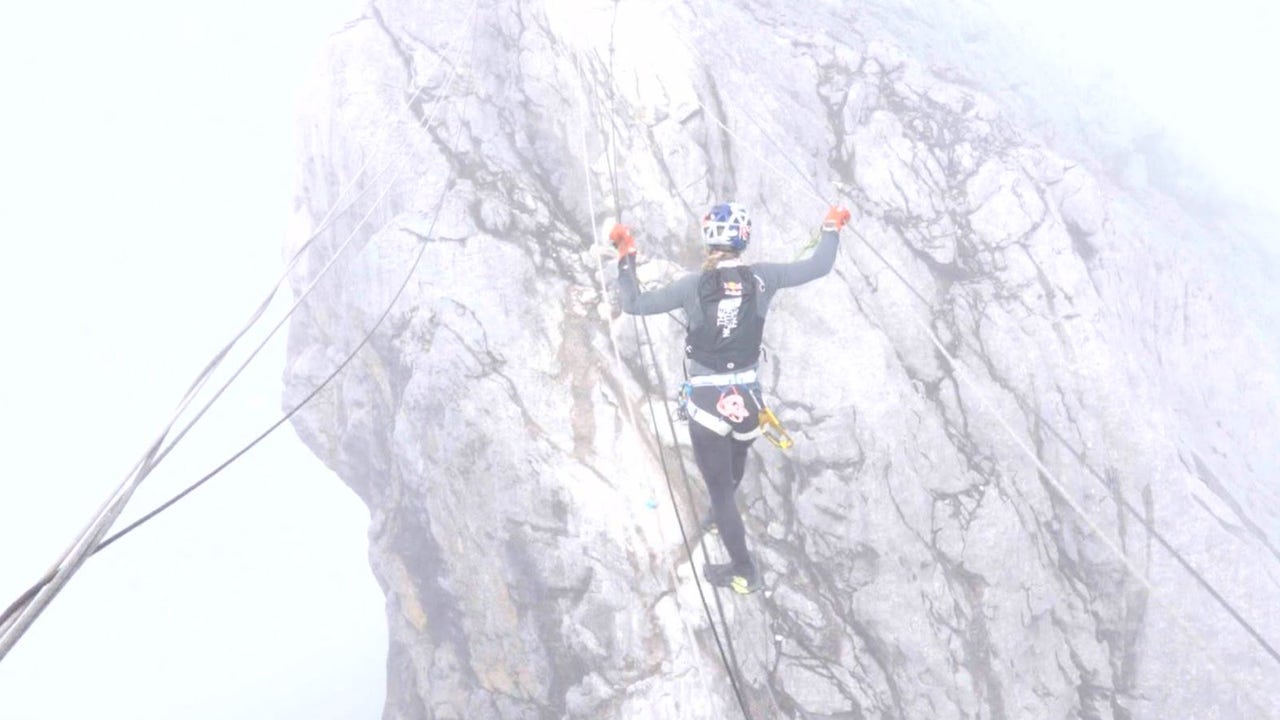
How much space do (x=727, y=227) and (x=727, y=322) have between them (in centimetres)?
110

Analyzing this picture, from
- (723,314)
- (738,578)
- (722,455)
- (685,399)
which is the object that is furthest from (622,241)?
(738,578)

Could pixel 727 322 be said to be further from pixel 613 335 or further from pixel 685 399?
pixel 613 335

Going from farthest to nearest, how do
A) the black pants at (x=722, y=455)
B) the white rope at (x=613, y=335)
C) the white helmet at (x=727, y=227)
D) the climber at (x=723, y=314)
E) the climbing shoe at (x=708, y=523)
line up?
the white rope at (x=613, y=335)
the climbing shoe at (x=708, y=523)
the black pants at (x=722, y=455)
the climber at (x=723, y=314)
the white helmet at (x=727, y=227)

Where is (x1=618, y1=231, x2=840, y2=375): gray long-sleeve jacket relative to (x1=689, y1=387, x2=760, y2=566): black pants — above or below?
above

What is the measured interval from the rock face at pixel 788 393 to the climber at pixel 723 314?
3.27m

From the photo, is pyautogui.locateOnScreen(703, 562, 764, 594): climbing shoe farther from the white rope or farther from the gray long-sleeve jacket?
the gray long-sleeve jacket

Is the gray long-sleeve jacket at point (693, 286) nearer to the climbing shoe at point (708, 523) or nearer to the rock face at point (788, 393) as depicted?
the climbing shoe at point (708, 523)

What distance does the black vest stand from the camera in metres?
8.21

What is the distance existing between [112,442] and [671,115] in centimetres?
17221

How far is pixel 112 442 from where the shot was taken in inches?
5738

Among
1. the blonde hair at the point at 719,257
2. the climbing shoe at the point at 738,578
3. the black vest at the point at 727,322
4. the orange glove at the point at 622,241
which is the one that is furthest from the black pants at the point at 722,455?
the orange glove at the point at 622,241

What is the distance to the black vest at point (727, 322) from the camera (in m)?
8.21

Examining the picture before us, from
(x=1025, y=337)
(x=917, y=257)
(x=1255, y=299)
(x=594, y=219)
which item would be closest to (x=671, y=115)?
(x=594, y=219)

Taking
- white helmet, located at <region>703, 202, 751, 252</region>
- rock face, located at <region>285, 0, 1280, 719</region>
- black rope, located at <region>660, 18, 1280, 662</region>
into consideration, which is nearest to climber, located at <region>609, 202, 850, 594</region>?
white helmet, located at <region>703, 202, 751, 252</region>
